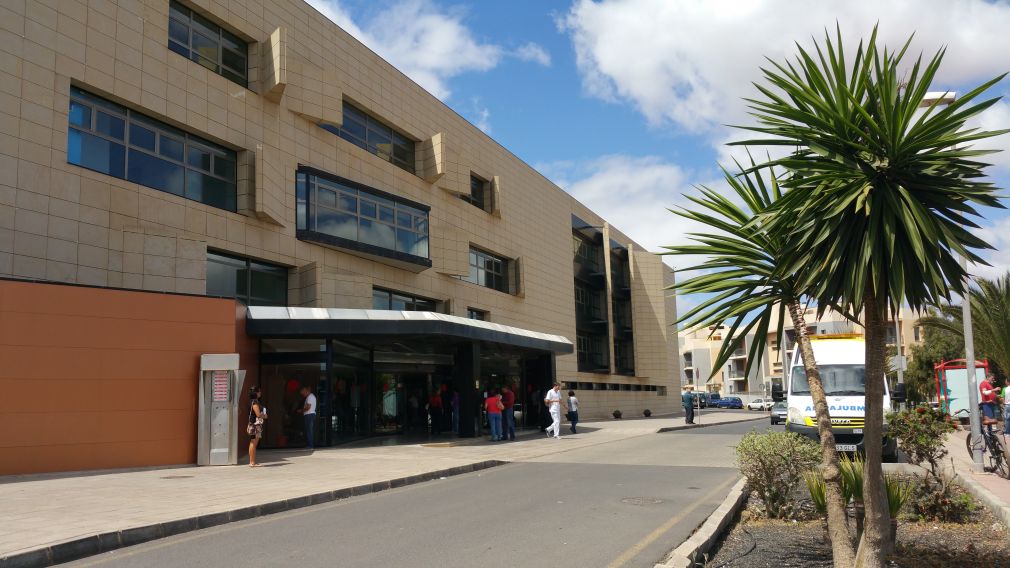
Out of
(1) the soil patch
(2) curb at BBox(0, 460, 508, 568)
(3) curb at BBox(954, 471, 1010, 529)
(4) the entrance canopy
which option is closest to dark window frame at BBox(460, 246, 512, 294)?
(4) the entrance canopy

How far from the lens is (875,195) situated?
546cm

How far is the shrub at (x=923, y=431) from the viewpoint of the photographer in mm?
11477

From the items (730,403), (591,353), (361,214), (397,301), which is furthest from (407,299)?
(730,403)

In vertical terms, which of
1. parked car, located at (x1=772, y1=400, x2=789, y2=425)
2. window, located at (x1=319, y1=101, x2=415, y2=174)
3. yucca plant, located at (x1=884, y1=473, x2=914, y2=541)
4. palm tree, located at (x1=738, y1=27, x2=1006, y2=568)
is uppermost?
window, located at (x1=319, y1=101, x2=415, y2=174)

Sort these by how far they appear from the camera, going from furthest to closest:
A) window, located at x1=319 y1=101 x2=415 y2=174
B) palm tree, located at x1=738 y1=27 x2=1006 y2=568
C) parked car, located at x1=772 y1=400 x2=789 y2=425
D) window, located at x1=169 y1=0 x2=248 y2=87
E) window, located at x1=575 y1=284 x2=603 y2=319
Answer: window, located at x1=575 y1=284 x2=603 y2=319 → parked car, located at x1=772 y1=400 x2=789 y2=425 → window, located at x1=319 y1=101 x2=415 y2=174 → window, located at x1=169 y1=0 x2=248 y2=87 → palm tree, located at x1=738 y1=27 x2=1006 y2=568

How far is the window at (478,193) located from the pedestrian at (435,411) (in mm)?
10663

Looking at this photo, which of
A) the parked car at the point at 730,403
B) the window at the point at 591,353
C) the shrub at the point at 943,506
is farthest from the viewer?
the parked car at the point at 730,403

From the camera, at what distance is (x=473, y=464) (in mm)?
16406

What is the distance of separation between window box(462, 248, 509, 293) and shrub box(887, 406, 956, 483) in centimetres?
2250

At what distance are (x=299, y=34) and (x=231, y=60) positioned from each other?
10.1ft

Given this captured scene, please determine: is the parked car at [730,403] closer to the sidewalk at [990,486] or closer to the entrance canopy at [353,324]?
the entrance canopy at [353,324]

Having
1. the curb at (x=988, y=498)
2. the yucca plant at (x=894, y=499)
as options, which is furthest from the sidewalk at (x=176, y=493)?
the curb at (x=988, y=498)

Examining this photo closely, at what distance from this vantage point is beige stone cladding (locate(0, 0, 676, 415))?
674 inches

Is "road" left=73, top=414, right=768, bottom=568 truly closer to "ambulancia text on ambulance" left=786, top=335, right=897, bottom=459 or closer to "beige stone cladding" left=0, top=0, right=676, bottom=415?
"ambulancia text on ambulance" left=786, top=335, right=897, bottom=459
